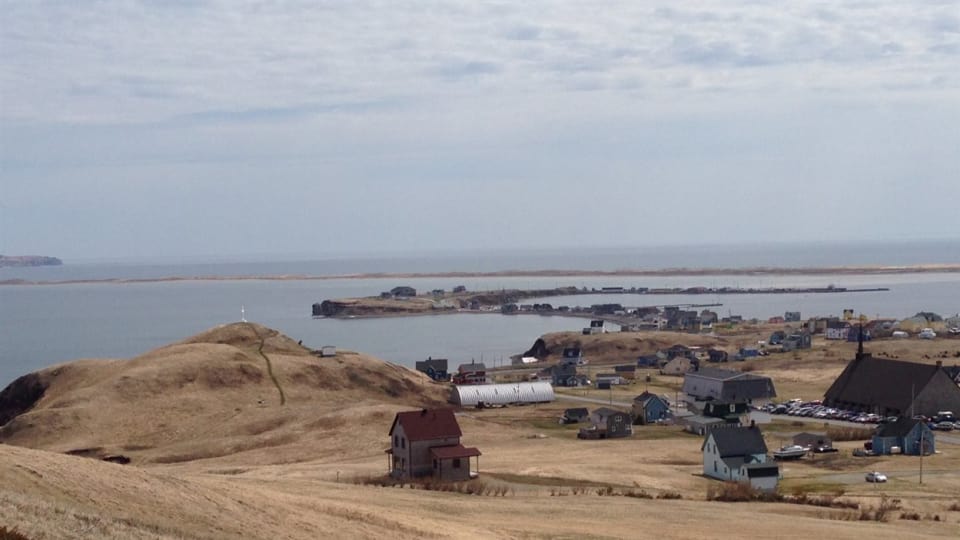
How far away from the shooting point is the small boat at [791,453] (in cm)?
5559

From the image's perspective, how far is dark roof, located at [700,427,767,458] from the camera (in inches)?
1866

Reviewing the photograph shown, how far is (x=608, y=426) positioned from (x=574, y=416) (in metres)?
6.73

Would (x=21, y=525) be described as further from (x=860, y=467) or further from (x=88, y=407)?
(x=88, y=407)

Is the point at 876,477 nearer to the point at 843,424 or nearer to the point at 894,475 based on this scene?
the point at 894,475

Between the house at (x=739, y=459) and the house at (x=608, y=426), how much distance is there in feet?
47.3

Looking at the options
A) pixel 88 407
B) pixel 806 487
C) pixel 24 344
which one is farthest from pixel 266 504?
pixel 24 344

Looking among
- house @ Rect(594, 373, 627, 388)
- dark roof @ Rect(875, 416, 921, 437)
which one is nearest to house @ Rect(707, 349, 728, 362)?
house @ Rect(594, 373, 627, 388)

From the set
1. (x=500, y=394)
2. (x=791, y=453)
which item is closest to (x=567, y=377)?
(x=500, y=394)

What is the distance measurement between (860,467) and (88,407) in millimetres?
44962

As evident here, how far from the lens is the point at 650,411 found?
71562mm

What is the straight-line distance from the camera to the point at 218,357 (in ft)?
247

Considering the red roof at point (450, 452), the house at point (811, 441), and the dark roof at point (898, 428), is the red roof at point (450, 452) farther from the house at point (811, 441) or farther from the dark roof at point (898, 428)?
the dark roof at point (898, 428)

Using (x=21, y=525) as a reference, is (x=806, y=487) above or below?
below

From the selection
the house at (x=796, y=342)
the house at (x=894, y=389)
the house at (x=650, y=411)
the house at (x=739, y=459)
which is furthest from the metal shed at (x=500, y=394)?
the house at (x=796, y=342)
